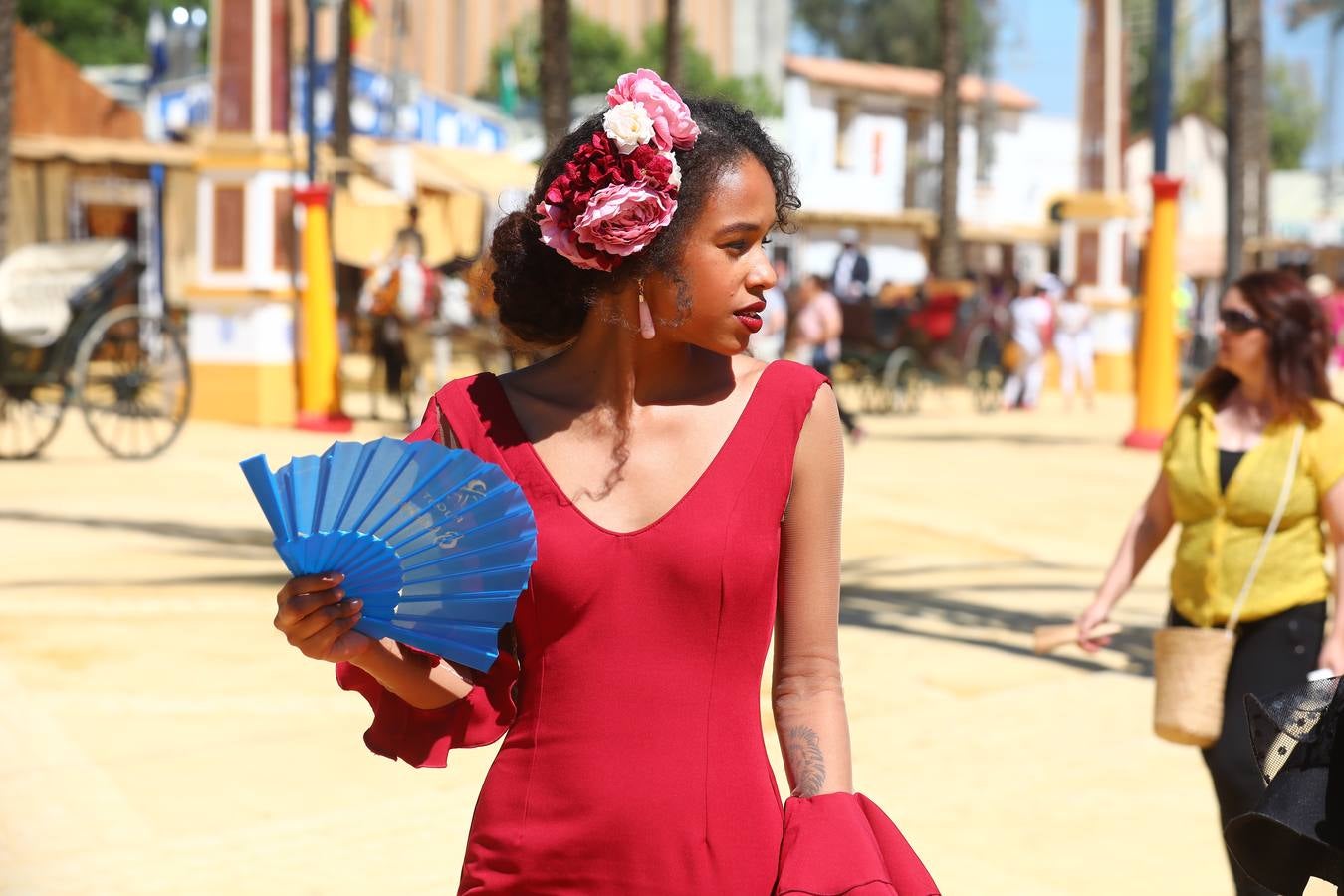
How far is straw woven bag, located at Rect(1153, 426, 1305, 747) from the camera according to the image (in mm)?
4176

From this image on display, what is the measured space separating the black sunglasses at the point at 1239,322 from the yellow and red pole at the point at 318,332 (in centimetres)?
1288

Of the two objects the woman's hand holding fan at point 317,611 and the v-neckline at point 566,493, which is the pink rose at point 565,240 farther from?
the woman's hand holding fan at point 317,611

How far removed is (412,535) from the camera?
1.99 metres

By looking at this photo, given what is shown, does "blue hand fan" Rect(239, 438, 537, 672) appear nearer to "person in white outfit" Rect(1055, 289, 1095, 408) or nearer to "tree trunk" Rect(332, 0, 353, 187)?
"person in white outfit" Rect(1055, 289, 1095, 408)

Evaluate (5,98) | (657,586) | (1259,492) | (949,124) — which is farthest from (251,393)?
(657,586)

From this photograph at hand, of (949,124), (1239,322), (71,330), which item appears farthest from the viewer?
(949,124)

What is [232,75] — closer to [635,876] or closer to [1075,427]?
[1075,427]

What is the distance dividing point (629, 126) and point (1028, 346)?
21011 mm

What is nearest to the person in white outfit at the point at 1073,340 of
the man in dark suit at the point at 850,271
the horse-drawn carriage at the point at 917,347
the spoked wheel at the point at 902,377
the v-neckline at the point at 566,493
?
the horse-drawn carriage at the point at 917,347

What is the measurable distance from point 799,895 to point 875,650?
5.56m

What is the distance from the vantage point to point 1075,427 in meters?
20.2

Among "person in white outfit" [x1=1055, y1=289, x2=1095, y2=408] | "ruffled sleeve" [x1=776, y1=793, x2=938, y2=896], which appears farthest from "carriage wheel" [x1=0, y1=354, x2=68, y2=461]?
"person in white outfit" [x1=1055, y1=289, x2=1095, y2=408]

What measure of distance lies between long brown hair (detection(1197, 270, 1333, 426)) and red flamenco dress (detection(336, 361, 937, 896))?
266cm

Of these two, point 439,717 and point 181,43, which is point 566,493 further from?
point 181,43
